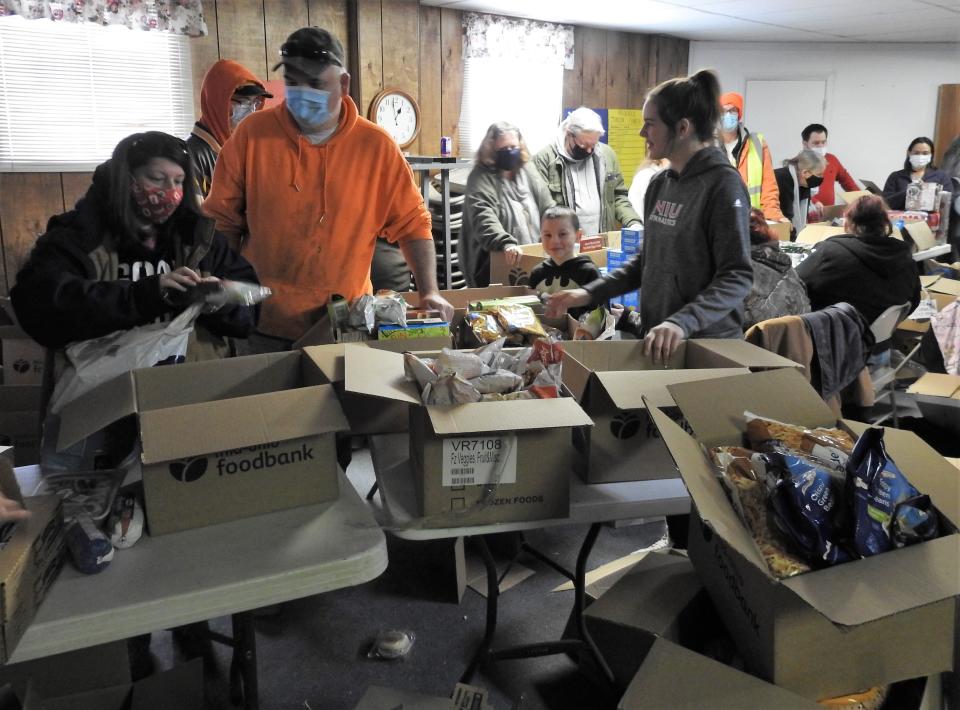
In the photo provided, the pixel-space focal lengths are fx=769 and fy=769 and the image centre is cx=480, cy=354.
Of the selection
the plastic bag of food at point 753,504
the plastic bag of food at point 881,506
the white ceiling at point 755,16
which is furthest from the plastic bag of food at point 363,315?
the white ceiling at point 755,16

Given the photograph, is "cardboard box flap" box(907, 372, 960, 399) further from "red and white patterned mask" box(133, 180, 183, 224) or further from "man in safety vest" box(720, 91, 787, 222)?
"red and white patterned mask" box(133, 180, 183, 224)

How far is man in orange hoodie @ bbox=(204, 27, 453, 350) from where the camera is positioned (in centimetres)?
213

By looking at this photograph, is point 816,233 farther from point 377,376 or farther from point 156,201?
point 156,201

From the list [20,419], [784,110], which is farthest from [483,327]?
[784,110]

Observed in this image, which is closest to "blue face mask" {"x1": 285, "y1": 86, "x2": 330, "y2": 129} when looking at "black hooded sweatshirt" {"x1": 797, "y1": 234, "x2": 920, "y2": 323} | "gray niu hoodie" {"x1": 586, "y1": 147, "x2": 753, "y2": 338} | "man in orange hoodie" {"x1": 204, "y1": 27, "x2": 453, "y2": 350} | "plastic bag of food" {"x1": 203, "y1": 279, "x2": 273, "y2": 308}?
"man in orange hoodie" {"x1": 204, "y1": 27, "x2": 453, "y2": 350}

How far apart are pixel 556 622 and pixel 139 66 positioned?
3.74m

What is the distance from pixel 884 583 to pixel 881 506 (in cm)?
12

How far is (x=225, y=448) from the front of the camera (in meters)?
1.22

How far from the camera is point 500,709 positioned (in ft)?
6.09

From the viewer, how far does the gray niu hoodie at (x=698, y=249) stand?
184 cm

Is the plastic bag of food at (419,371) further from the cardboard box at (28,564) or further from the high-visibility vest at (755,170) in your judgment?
the high-visibility vest at (755,170)

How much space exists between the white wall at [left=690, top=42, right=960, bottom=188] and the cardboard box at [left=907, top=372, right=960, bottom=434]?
5.23 metres

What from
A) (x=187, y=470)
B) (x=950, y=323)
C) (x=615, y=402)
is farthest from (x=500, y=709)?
(x=950, y=323)

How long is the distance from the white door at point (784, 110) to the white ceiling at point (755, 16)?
2.02 ft
